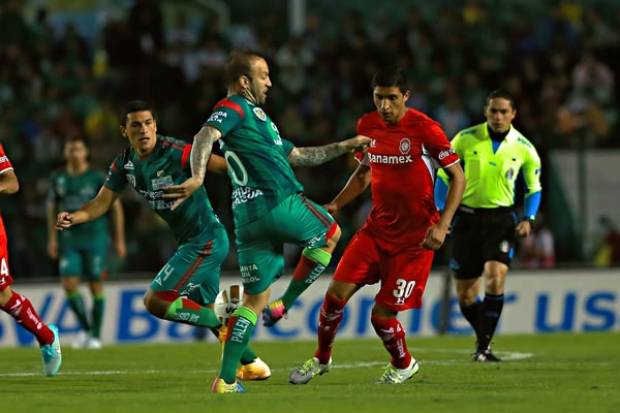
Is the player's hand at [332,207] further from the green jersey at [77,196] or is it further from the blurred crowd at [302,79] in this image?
the blurred crowd at [302,79]

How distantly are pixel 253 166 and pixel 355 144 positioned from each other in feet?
3.22

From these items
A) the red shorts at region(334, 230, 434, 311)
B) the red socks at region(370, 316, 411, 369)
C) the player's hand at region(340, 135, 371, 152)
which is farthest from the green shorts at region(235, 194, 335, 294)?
the red socks at region(370, 316, 411, 369)

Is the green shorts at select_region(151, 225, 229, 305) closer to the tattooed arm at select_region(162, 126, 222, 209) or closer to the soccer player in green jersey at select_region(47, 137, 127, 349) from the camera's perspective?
the tattooed arm at select_region(162, 126, 222, 209)

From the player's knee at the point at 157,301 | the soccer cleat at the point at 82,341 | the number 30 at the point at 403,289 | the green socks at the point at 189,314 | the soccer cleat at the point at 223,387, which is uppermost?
the number 30 at the point at 403,289

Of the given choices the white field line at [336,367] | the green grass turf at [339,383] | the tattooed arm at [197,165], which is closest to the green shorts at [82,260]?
the green grass turf at [339,383]

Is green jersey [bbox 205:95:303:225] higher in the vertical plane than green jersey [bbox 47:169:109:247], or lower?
higher

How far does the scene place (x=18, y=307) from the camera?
11.4 m

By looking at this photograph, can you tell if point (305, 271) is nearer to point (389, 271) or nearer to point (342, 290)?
point (342, 290)

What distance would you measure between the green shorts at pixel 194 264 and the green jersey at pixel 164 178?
0.33 feet

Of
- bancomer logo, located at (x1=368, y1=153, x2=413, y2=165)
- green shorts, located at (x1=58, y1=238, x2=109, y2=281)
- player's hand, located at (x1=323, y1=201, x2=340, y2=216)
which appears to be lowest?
green shorts, located at (x1=58, y1=238, x2=109, y2=281)

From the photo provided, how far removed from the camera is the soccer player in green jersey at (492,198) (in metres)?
13.3

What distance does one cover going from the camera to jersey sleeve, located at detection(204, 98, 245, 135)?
30.5 ft

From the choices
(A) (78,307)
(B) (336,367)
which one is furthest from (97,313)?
(B) (336,367)

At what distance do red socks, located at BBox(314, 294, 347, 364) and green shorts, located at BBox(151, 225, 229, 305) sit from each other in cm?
97
